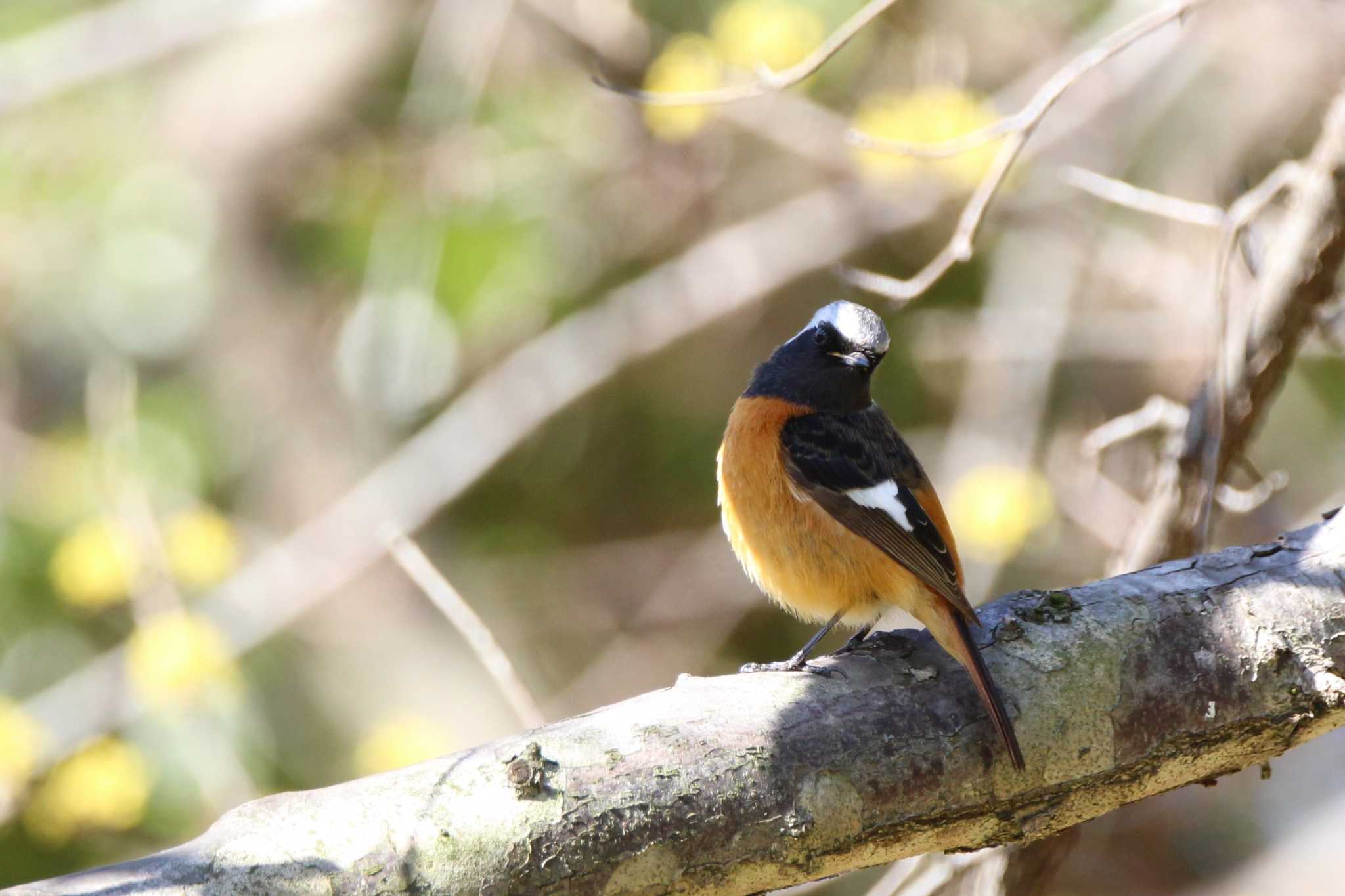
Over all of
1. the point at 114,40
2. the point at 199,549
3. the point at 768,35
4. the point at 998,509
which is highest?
the point at 114,40

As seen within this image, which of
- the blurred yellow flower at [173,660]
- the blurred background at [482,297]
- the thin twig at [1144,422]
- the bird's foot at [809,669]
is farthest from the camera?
the blurred background at [482,297]

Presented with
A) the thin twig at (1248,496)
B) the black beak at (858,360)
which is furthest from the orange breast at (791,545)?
the thin twig at (1248,496)

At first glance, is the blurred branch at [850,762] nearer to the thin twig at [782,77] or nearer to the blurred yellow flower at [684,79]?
the thin twig at [782,77]

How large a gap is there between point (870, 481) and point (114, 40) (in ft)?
15.7

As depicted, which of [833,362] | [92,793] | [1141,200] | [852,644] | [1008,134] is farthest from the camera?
[92,793]

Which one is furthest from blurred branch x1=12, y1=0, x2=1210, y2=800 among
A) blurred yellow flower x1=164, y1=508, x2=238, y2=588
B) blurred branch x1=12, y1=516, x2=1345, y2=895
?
blurred branch x1=12, y1=516, x2=1345, y2=895

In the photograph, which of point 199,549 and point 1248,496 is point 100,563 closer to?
point 199,549

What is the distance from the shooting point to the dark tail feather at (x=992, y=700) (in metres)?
2.46

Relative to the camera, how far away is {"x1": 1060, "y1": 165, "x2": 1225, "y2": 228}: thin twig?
141 inches

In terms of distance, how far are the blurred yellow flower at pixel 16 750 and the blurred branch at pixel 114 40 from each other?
10.3 feet

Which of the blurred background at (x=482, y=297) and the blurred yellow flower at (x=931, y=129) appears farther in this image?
the blurred background at (x=482, y=297)

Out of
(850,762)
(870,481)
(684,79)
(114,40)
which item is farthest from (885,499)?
(114,40)

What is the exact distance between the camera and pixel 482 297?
6.33 m

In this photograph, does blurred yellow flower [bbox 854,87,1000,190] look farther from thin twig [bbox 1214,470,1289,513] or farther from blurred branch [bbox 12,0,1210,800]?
thin twig [bbox 1214,470,1289,513]
